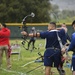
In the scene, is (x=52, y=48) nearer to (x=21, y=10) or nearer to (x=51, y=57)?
(x=51, y=57)

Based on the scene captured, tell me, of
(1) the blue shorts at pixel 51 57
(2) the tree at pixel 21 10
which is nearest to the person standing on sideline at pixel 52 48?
(1) the blue shorts at pixel 51 57

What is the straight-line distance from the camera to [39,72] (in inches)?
537

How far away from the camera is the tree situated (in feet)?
190

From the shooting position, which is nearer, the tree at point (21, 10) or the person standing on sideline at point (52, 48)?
the person standing on sideline at point (52, 48)

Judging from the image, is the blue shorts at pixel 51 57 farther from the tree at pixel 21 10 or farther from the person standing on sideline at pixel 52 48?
the tree at pixel 21 10

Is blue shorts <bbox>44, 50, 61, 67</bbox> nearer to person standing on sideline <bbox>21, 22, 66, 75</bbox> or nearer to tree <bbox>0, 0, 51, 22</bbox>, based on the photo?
person standing on sideline <bbox>21, 22, 66, 75</bbox>

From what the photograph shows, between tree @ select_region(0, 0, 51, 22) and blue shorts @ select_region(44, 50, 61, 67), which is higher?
tree @ select_region(0, 0, 51, 22)

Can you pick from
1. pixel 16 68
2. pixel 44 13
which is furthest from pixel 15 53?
pixel 44 13

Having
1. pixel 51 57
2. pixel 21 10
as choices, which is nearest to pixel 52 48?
pixel 51 57

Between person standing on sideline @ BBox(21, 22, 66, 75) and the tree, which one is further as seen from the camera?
the tree

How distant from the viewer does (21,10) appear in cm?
5866

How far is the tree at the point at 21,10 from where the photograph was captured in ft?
190

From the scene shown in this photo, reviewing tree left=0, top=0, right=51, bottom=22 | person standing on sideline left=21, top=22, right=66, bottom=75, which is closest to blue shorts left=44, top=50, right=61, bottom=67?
person standing on sideline left=21, top=22, right=66, bottom=75

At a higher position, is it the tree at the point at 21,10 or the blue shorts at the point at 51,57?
the tree at the point at 21,10
